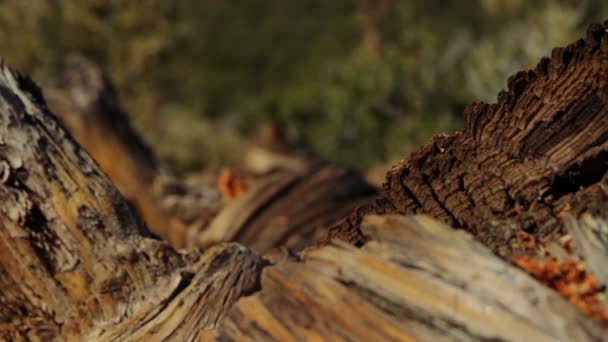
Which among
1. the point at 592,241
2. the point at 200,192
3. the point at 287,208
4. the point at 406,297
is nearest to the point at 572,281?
the point at 592,241

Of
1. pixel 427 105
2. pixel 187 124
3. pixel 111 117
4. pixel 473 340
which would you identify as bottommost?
pixel 473 340

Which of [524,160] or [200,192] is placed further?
[200,192]

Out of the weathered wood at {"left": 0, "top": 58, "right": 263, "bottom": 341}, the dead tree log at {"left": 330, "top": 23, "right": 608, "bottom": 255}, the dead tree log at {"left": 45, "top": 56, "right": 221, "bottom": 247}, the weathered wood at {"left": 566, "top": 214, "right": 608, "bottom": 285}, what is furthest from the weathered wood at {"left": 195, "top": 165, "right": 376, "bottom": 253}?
the weathered wood at {"left": 566, "top": 214, "right": 608, "bottom": 285}

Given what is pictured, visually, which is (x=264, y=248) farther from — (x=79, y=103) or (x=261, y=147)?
(x=261, y=147)

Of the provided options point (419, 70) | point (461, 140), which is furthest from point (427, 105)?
point (461, 140)

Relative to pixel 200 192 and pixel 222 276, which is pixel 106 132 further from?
→ pixel 222 276

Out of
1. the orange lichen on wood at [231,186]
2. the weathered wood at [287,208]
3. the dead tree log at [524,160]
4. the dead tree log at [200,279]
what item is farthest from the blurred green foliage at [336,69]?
the dead tree log at [524,160]
